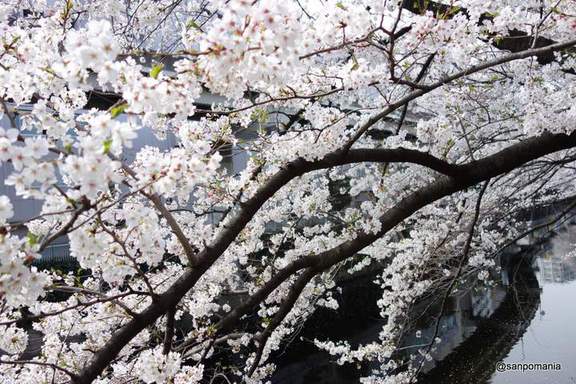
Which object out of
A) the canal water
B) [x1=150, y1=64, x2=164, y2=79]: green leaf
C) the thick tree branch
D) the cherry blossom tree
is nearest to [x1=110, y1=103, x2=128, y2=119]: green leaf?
the cherry blossom tree

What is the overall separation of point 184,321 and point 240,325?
1413 mm

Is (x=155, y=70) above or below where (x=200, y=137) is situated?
below

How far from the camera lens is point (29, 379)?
3680 mm

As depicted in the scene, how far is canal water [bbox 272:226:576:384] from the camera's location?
408 inches

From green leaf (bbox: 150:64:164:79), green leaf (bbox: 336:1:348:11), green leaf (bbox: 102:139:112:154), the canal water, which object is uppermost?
the canal water

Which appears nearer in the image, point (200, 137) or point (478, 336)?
point (200, 137)

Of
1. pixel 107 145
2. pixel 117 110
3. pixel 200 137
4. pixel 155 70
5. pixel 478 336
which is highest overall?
pixel 478 336

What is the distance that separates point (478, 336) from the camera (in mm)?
13211

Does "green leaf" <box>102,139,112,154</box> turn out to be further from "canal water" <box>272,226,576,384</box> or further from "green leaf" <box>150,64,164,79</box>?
"canal water" <box>272,226,576,384</box>

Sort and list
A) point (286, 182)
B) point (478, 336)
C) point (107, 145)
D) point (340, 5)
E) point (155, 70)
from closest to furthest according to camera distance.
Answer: point (107, 145)
point (155, 70)
point (340, 5)
point (286, 182)
point (478, 336)

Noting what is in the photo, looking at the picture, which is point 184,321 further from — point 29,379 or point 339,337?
point 29,379

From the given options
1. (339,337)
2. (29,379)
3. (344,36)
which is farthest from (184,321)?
(344,36)

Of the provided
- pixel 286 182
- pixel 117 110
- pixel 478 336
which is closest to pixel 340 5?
pixel 286 182

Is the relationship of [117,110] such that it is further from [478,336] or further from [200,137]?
[478,336]
